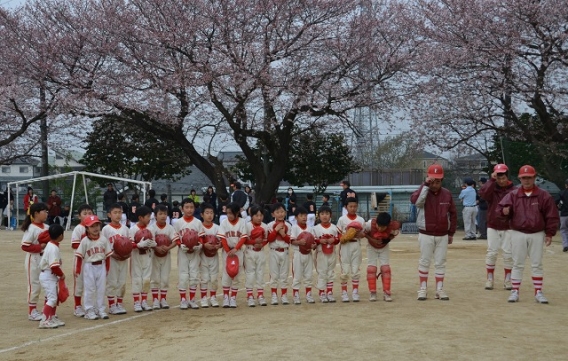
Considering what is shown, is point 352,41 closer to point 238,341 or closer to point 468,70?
point 468,70

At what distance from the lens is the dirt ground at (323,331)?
750 cm

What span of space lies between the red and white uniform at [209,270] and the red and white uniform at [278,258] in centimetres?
78

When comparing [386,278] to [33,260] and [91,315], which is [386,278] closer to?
[91,315]

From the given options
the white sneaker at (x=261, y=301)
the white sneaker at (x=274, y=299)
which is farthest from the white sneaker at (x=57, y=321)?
the white sneaker at (x=274, y=299)

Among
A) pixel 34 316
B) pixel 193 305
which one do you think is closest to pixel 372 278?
pixel 193 305

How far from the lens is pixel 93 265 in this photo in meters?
10.0

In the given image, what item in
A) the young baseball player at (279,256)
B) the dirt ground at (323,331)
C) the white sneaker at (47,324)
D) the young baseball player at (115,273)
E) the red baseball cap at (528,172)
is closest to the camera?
the dirt ground at (323,331)

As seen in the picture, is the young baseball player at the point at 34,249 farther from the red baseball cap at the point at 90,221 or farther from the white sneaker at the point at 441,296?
the white sneaker at the point at 441,296

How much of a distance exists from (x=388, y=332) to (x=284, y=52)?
20541 mm

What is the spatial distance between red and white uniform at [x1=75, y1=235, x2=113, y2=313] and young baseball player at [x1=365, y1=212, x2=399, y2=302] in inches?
143

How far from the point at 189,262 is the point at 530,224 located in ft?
15.4

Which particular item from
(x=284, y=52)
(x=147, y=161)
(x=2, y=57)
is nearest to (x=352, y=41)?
(x=284, y=52)

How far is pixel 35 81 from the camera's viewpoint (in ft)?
96.3

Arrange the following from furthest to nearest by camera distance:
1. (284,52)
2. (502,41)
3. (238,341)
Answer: (284,52) < (502,41) < (238,341)
